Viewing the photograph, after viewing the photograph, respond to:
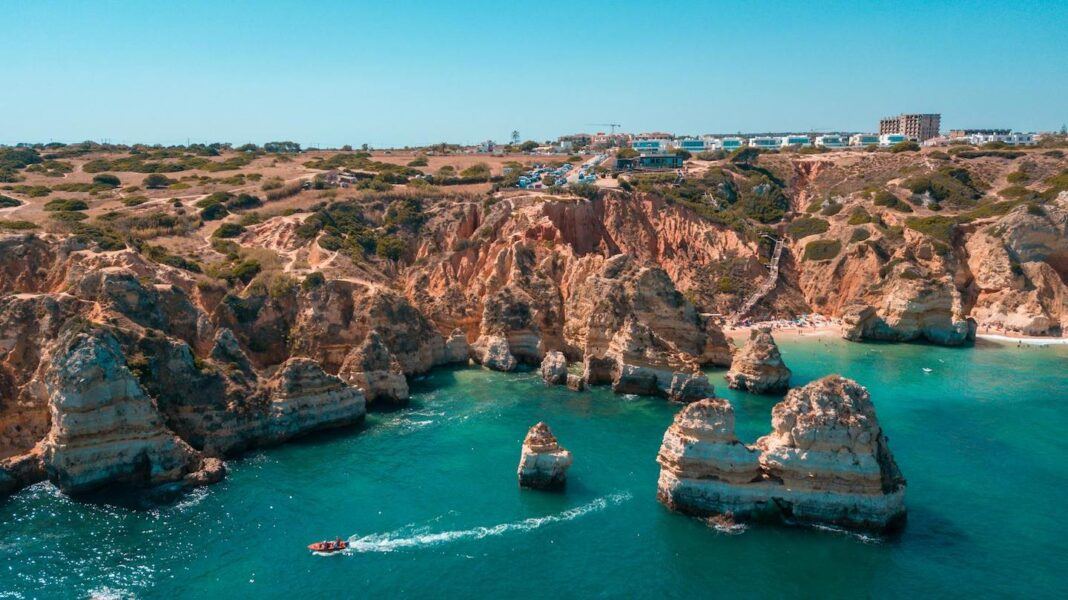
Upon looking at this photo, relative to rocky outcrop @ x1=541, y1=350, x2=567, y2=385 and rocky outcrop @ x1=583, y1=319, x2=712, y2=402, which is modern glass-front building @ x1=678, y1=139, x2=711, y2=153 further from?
rocky outcrop @ x1=583, y1=319, x2=712, y2=402

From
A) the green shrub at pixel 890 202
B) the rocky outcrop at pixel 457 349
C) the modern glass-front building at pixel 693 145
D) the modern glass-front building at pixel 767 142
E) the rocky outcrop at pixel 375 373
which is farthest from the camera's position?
the modern glass-front building at pixel 767 142

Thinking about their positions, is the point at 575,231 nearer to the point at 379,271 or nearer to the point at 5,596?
the point at 379,271

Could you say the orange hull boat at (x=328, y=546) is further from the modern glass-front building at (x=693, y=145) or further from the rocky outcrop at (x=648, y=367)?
the modern glass-front building at (x=693, y=145)

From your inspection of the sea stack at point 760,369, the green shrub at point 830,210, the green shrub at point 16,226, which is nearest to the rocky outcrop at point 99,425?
the green shrub at point 16,226

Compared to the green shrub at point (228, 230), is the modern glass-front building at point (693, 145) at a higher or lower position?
higher

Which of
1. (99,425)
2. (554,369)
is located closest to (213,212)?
(554,369)

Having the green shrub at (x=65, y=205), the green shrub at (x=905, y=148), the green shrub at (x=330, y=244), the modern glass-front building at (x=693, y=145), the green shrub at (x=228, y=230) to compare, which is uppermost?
the modern glass-front building at (x=693, y=145)

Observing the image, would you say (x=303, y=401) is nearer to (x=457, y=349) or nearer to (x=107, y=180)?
(x=457, y=349)

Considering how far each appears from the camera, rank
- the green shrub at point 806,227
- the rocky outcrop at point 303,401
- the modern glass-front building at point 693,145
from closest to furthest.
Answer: the rocky outcrop at point 303,401, the green shrub at point 806,227, the modern glass-front building at point 693,145
